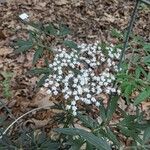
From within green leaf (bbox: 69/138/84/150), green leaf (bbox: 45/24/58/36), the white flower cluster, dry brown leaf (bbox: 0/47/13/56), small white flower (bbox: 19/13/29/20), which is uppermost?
green leaf (bbox: 45/24/58/36)

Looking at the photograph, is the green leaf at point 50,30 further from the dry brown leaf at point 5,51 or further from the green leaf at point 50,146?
the dry brown leaf at point 5,51

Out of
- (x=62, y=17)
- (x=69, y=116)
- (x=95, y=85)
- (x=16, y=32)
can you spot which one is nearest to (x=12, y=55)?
(x=16, y=32)

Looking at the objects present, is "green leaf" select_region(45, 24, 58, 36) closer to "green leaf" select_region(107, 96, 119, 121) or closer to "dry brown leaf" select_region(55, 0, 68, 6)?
"green leaf" select_region(107, 96, 119, 121)

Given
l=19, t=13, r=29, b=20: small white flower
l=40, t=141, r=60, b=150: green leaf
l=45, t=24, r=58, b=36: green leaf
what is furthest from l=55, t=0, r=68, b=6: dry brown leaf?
l=40, t=141, r=60, b=150: green leaf

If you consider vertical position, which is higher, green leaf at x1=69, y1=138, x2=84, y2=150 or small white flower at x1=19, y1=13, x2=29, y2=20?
green leaf at x1=69, y1=138, x2=84, y2=150

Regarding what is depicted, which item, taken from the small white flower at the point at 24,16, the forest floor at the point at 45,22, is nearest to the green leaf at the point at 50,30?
the forest floor at the point at 45,22

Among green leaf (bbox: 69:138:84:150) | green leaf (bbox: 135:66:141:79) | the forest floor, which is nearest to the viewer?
green leaf (bbox: 69:138:84:150)

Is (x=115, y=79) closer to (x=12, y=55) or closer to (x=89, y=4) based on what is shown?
(x=12, y=55)
